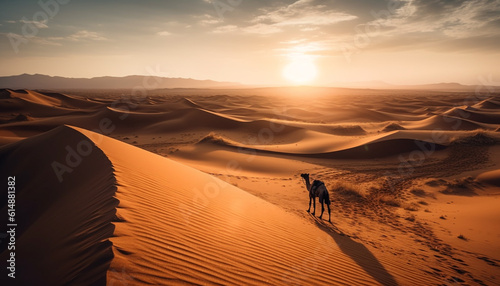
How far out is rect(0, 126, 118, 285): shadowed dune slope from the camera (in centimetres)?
252

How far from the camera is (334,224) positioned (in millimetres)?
6973

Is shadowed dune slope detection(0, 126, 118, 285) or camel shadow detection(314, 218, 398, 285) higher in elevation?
shadowed dune slope detection(0, 126, 118, 285)

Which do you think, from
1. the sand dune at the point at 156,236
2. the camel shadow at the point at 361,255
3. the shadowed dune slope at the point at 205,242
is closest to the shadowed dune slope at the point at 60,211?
the sand dune at the point at 156,236

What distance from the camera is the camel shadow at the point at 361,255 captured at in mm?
4151

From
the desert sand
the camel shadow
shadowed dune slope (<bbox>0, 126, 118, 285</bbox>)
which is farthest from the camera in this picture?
the camel shadow

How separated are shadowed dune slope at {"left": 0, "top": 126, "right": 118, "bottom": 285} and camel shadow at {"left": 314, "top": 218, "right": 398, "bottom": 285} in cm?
408

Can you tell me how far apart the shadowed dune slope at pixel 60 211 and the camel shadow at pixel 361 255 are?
161 inches

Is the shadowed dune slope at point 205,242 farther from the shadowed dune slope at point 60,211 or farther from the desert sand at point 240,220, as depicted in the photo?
the shadowed dune slope at point 60,211

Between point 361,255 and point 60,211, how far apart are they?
5.56m

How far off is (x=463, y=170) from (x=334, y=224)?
941 cm

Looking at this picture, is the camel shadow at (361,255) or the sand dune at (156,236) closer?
the sand dune at (156,236)

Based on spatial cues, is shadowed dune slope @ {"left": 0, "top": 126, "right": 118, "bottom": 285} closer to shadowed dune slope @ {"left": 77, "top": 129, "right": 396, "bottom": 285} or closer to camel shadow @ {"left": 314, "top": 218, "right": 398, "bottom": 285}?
shadowed dune slope @ {"left": 77, "top": 129, "right": 396, "bottom": 285}

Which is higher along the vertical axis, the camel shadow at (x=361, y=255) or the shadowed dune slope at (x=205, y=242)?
the shadowed dune slope at (x=205, y=242)

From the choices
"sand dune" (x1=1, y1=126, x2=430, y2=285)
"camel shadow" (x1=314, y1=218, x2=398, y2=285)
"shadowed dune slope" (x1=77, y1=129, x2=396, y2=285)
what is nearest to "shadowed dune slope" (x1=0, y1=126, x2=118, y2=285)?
"sand dune" (x1=1, y1=126, x2=430, y2=285)
